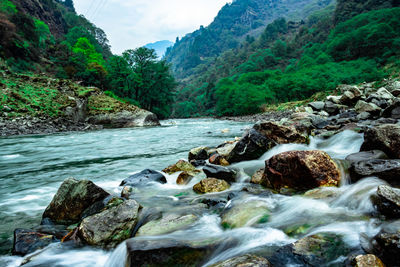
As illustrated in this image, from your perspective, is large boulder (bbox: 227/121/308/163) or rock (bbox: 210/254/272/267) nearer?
rock (bbox: 210/254/272/267)

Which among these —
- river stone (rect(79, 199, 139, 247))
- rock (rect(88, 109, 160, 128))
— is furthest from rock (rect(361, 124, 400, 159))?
rock (rect(88, 109, 160, 128))

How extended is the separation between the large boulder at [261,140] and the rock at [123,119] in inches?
745

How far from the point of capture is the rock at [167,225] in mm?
2685

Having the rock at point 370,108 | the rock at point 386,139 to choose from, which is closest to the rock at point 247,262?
the rock at point 386,139

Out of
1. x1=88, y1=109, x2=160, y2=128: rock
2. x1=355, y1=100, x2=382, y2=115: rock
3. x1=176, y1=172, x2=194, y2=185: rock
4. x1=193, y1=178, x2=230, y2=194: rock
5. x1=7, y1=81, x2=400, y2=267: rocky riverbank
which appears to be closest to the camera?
x1=7, y1=81, x2=400, y2=267: rocky riverbank

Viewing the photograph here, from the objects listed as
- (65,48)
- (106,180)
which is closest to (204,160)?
(106,180)

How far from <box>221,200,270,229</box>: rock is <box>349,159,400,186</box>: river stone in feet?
5.32

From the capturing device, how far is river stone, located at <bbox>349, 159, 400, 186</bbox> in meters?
3.12

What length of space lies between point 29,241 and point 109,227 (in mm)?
→ 948

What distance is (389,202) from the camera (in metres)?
2.30

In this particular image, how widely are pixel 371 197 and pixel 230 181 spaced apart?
2.45 meters

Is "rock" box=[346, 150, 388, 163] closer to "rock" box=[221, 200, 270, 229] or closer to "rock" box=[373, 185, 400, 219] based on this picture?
"rock" box=[373, 185, 400, 219]

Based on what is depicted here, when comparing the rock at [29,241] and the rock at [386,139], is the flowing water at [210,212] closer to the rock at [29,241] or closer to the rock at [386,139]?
the rock at [29,241]

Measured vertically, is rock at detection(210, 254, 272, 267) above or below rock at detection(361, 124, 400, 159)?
below
